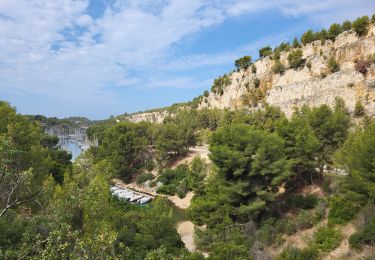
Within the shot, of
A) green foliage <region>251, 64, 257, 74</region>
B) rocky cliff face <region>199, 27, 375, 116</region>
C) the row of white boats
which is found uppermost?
green foliage <region>251, 64, 257, 74</region>

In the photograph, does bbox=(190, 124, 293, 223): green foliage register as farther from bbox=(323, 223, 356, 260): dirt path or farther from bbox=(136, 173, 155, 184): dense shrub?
bbox=(136, 173, 155, 184): dense shrub

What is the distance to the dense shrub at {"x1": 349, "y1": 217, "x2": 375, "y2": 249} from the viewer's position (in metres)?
15.1

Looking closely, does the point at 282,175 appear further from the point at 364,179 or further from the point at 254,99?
the point at 254,99

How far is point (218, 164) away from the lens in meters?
21.3

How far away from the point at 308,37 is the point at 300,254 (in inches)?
1634

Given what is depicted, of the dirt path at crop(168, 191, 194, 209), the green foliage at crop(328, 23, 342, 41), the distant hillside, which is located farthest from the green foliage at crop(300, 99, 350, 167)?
the green foliage at crop(328, 23, 342, 41)

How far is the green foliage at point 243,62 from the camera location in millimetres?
62612

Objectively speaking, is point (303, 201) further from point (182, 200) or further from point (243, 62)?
point (243, 62)

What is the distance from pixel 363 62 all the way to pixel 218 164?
2568cm

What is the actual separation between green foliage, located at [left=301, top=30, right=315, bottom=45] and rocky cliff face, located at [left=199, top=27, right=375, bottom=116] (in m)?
0.82

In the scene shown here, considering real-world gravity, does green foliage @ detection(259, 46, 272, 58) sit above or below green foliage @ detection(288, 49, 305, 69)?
above

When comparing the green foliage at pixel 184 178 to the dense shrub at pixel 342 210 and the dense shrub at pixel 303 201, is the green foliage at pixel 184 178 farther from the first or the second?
the dense shrub at pixel 342 210

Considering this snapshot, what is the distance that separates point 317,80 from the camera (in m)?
41.7

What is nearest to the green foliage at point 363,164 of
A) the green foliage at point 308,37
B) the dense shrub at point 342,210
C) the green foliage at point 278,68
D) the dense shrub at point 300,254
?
the dense shrub at point 342,210
